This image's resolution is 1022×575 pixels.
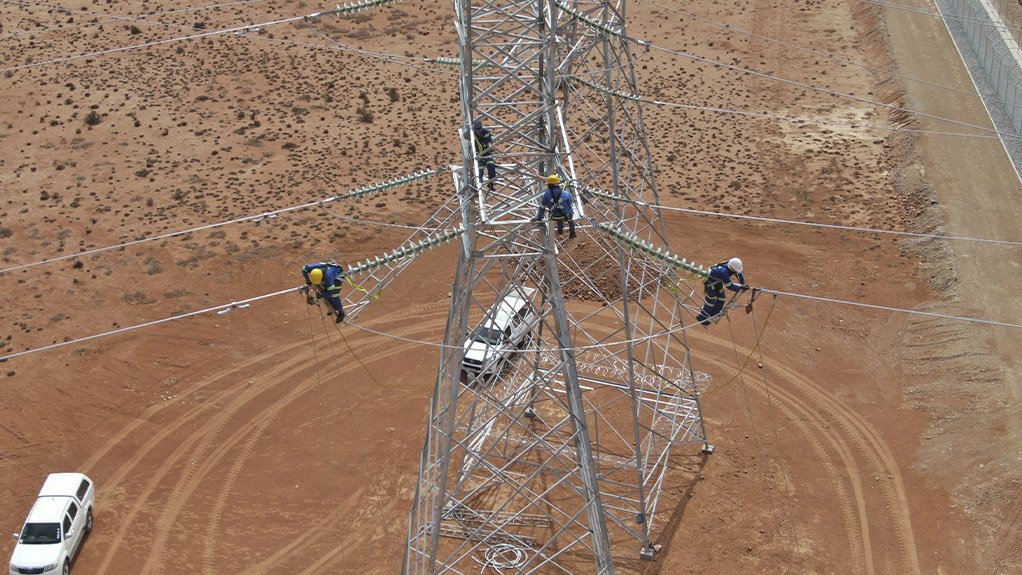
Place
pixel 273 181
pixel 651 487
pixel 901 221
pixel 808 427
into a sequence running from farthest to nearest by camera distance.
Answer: pixel 273 181
pixel 901 221
pixel 808 427
pixel 651 487

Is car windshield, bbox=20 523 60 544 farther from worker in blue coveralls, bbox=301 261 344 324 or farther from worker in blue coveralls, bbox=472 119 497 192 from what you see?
worker in blue coveralls, bbox=472 119 497 192

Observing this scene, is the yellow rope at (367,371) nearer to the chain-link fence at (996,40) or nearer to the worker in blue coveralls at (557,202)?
the worker in blue coveralls at (557,202)

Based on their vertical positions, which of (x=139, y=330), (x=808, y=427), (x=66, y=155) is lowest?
(x=808, y=427)

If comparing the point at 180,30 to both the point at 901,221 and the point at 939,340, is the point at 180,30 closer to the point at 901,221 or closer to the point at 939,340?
the point at 901,221

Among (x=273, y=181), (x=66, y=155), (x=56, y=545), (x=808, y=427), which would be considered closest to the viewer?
(x=56, y=545)

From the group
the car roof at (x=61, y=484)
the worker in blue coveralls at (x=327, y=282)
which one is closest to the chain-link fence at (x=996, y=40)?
the worker in blue coveralls at (x=327, y=282)

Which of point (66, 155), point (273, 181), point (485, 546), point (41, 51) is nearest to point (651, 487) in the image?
point (485, 546)

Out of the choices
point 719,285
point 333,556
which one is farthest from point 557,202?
point 333,556
